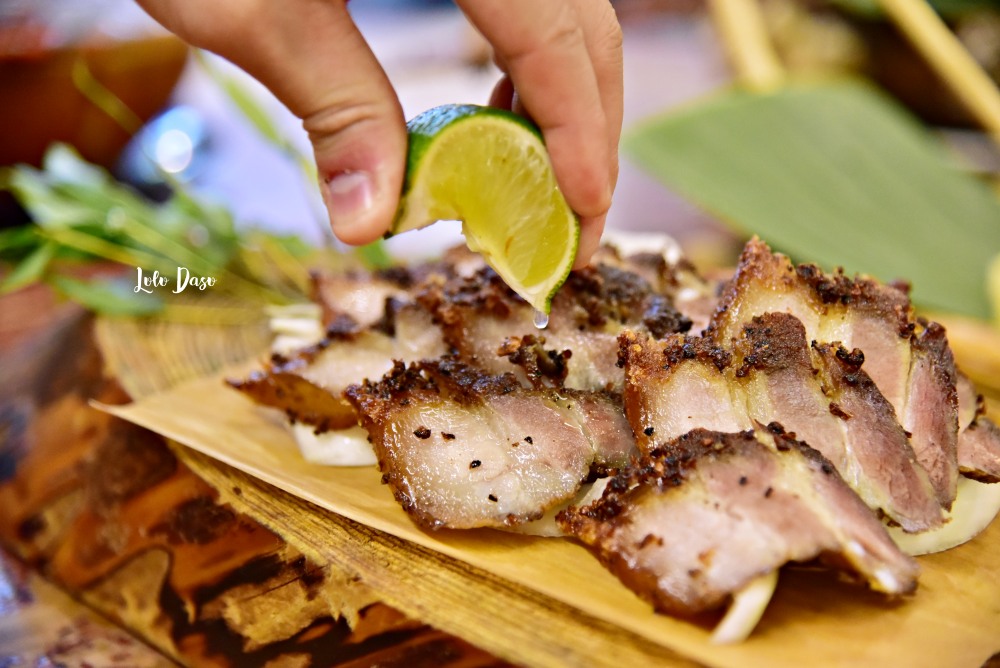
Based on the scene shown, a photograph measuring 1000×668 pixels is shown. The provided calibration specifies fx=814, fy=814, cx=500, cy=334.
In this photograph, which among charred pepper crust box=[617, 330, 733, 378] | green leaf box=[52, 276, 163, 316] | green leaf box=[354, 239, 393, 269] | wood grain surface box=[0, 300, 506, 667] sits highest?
green leaf box=[354, 239, 393, 269]

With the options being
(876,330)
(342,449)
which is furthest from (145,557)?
(876,330)

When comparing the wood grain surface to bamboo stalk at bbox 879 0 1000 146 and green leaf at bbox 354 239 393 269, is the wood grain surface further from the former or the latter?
bamboo stalk at bbox 879 0 1000 146

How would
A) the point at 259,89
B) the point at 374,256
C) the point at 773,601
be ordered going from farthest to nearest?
the point at 259,89 < the point at 374,256 < the point at 773,601

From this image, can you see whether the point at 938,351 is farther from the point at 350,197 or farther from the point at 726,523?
the point at 350,197

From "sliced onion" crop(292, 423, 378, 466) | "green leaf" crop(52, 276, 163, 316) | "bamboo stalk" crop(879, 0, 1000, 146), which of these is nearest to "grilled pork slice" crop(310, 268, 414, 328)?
"sliced onion" crop(292, 423, 378, 466)

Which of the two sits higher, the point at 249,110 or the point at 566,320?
the point at 249,110
